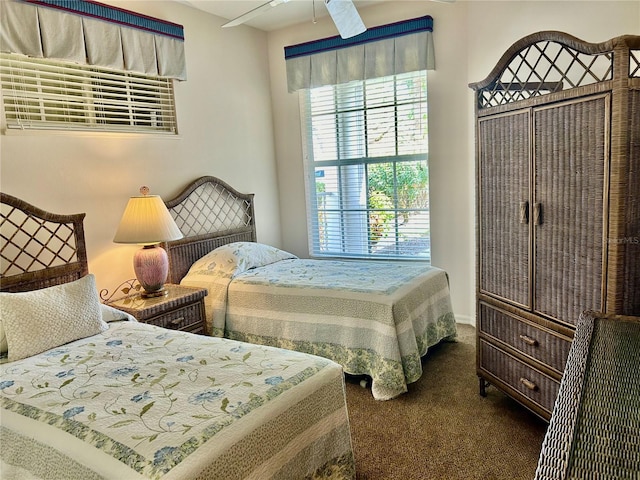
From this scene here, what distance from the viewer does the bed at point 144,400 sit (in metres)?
1.37

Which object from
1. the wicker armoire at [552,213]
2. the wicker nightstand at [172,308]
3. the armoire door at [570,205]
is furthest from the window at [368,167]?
the armoire door at [570,205]

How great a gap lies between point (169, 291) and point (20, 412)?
5.40 ft

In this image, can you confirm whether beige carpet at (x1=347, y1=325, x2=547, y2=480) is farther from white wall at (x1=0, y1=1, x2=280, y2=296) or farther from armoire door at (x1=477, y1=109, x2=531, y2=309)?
white wall at (x1=0, y1=1, x2=280, y2=296)

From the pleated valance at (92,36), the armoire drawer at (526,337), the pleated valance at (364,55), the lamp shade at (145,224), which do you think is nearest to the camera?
the armoire drawer at (526,337)

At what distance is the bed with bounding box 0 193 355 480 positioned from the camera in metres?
1.37

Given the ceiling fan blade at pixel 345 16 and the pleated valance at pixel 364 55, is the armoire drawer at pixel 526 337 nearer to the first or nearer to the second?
the ceiling fan blade at pixel 345 16

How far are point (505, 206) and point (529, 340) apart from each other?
0.68 meters

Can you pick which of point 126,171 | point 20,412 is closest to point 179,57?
point 126,171

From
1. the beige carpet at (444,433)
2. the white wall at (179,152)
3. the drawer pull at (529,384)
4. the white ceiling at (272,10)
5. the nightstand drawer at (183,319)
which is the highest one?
the white ceiling at (272,10)

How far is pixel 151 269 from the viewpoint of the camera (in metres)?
3.08

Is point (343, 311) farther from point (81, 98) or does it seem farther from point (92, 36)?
point (92, 36)

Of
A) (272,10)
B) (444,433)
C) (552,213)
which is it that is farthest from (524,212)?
(272,10)

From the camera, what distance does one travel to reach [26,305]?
2205mm

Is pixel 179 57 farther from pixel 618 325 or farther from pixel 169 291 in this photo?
pixel 618 325
